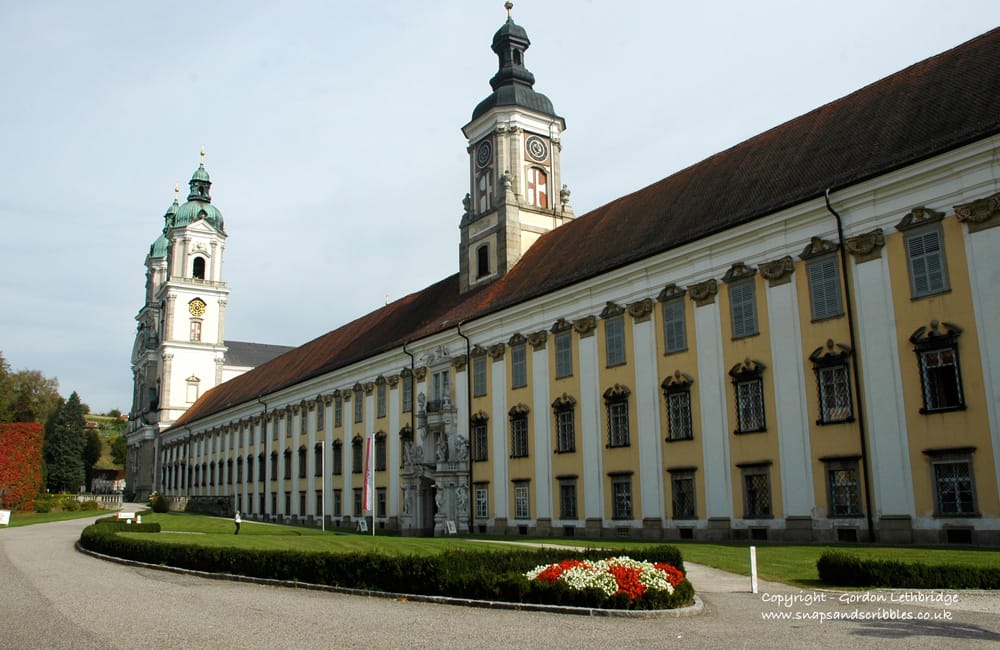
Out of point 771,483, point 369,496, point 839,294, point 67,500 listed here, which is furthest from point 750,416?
point 67,500

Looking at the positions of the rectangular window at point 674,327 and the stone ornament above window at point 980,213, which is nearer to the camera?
the stone ornament above window at point 980,213

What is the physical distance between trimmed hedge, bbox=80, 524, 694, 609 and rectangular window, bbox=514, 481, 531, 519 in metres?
18.1

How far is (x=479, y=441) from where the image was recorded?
44125 mm

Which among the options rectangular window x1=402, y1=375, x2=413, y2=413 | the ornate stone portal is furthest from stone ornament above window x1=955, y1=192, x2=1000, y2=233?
rectangular window x1=402, y1=375, x2=413, y2=413

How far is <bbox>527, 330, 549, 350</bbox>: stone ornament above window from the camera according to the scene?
39.8m

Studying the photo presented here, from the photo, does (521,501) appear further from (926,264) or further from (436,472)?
(926,264)

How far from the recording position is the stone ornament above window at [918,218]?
25.5 meters

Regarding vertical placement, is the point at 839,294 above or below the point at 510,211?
below

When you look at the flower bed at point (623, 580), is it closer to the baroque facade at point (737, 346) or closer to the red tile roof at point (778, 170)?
the baroque facade at point (737, 346)

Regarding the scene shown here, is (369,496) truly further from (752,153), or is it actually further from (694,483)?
(752,153)

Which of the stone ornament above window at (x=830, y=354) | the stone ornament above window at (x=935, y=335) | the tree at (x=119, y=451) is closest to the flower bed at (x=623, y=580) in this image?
the stone ornament above window at (x=935, y=335)

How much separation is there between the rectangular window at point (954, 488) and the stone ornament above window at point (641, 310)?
12371mm

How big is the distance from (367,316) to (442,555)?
50973 mm

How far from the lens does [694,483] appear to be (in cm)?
3178
